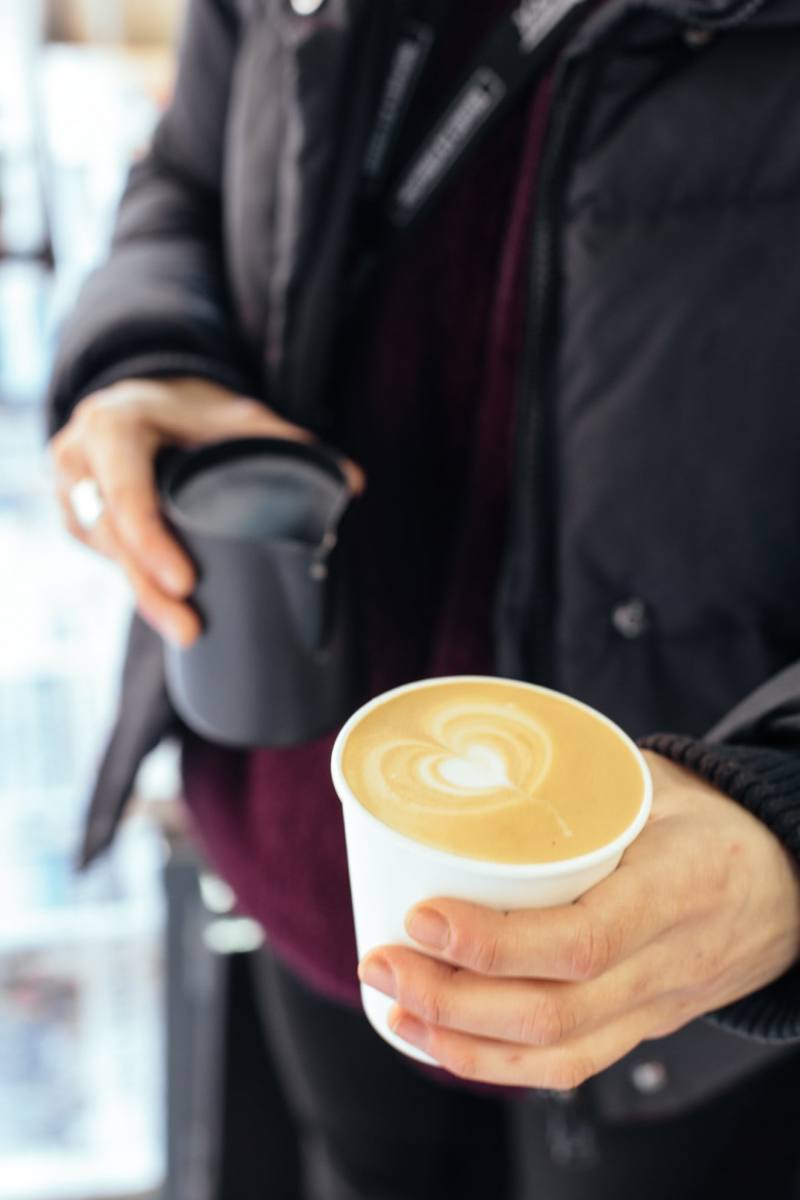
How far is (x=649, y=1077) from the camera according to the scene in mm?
645

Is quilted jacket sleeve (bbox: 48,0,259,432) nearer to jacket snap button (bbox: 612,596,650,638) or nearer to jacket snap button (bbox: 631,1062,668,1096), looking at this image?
jacket snap button (bbox: 612,596,650,638)

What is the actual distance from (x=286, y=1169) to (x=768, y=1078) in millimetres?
576

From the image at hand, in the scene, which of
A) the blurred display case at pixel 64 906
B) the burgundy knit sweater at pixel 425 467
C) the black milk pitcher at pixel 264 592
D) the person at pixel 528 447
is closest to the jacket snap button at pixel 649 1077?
the person at pixel 528 447

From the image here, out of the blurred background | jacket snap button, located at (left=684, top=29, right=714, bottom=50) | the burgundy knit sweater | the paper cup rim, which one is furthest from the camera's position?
the blurred background

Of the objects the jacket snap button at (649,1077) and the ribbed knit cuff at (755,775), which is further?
the jacket snap button at (649,1077)

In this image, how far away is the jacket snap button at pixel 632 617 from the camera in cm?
55

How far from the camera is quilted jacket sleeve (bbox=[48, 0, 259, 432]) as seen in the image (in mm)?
694

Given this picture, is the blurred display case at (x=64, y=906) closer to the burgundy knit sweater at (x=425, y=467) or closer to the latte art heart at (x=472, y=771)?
the burgundy knit sweater at (x=425, y=467)

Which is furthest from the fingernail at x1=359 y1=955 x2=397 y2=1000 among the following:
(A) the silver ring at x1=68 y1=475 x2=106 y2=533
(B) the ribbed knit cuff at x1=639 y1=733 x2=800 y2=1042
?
(A) the silver ring at x1=68 y1=475 x2=106 y2=533

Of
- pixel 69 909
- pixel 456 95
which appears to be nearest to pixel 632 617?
pixel 456 95

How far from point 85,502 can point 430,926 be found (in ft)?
1.31

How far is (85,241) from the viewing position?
1.57 metres

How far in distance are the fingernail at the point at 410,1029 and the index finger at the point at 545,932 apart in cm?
3

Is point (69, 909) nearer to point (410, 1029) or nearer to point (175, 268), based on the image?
point (175, 268)
